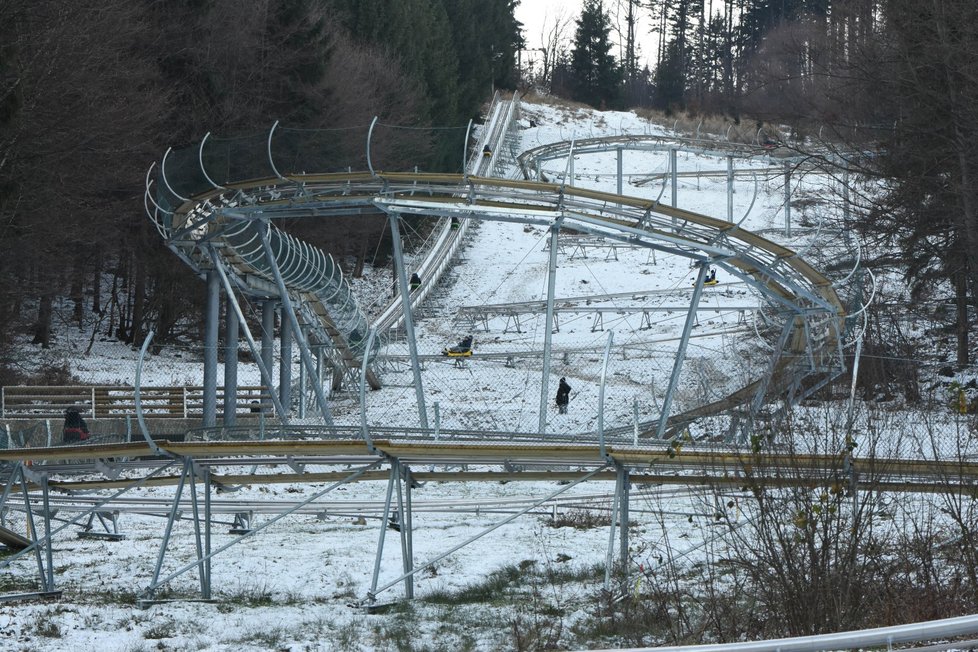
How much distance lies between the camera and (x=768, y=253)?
2067 cm

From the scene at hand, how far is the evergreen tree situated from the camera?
88812mm

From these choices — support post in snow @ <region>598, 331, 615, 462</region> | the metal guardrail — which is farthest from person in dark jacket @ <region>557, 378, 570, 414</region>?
the metal guardrail

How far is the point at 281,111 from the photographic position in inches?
1634

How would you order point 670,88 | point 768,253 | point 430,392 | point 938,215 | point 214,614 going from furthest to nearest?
point 670,88 → point 938,215 → point 430,392 → point 768,253 → point 214,614

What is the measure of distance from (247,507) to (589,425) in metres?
5.63

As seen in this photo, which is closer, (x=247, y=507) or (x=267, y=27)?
(x=247, y=507)

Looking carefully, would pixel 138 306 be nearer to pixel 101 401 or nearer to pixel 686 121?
pixel 101 401

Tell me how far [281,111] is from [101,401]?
15.4 m

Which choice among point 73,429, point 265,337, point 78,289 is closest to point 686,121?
point 78,289

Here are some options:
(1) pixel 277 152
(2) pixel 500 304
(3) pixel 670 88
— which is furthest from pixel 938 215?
(3) pixel 670 88

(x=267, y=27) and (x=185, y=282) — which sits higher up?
(x=267, y=27)

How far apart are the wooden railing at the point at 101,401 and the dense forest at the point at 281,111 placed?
7.50 ft

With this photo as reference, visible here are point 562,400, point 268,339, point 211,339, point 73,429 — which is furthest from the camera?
point 268,339

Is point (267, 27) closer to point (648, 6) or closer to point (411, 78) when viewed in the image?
point (411, 78)
